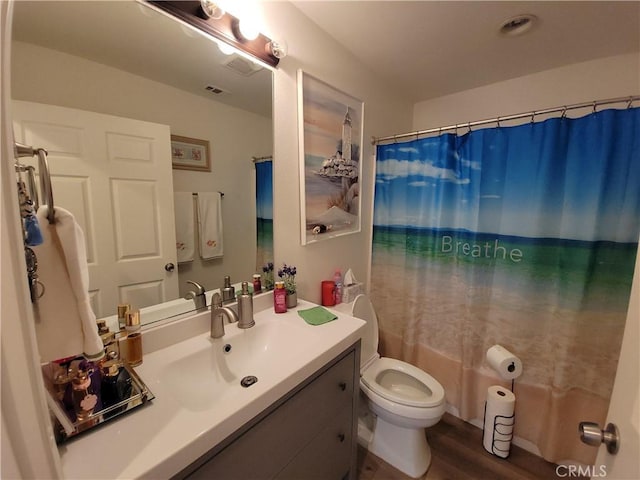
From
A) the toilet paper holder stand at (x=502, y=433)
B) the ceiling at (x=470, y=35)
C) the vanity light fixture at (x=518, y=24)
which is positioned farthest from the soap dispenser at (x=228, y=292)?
the vanity light fixture at (x=518, y=24)

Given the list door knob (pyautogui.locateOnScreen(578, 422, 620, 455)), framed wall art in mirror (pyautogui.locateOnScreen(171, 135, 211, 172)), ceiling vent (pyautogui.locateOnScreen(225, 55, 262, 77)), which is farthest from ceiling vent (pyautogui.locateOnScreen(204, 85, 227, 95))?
door knob (pyautogui.locateOnScreen(578, 422, 620, 455))

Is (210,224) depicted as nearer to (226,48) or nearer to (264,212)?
(264,212)

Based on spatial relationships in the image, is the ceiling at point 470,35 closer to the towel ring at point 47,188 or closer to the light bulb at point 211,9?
the light bulb at point 211,9

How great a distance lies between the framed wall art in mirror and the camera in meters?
1.01

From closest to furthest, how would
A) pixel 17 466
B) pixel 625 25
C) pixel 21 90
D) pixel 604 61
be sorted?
pixel 17 466, pixel 21 90, pixel 625 25, pixel 604 61

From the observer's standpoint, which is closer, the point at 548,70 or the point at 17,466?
the point at 17,466

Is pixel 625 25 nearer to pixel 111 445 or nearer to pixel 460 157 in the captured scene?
pixel 460 157

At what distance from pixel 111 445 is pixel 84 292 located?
1.13 ft

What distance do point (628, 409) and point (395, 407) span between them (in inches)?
38.8

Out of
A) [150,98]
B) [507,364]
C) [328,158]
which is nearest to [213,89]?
[150,98]

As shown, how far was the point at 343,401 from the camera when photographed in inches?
44.9

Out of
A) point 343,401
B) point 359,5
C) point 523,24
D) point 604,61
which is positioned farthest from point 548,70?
point 343,401

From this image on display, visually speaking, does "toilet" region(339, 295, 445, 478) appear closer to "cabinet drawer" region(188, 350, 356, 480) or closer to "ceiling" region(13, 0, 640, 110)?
"cabinet drawer" region(188, 350, 356, 480)

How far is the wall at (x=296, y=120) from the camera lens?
1272 mm
